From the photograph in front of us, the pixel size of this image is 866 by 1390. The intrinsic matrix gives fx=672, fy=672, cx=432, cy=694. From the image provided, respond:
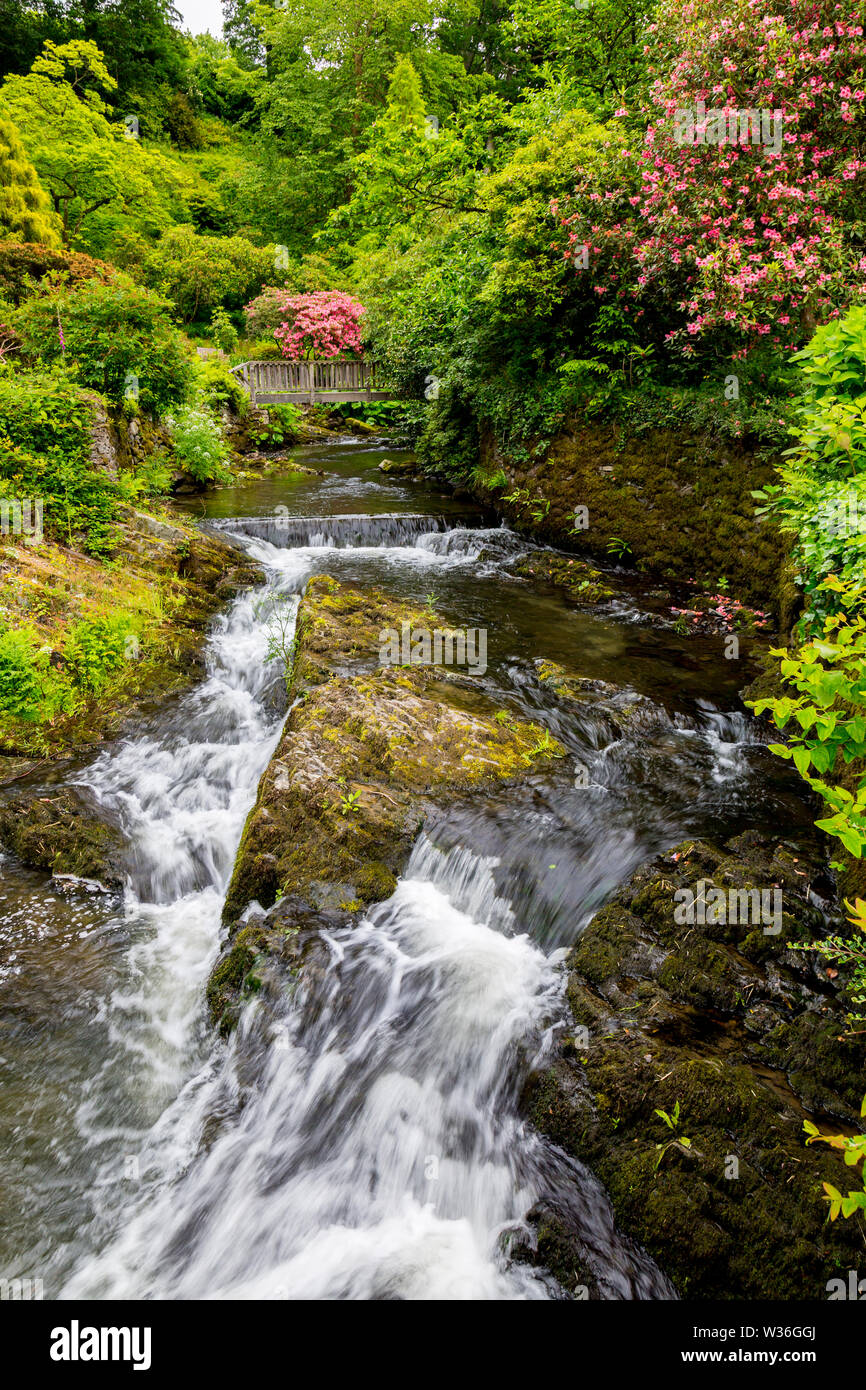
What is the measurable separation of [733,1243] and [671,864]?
1984 millimetres

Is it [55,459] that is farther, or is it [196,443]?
[196,443]

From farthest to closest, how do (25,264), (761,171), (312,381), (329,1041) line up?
(312,381) < (25,264) < (761,171) < (329,1041)

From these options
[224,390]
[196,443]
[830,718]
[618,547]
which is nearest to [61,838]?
[830,718]

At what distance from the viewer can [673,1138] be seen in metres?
2.84

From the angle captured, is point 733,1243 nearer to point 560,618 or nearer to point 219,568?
point 560,618

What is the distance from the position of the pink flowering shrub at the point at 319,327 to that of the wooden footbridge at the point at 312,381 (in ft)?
3.00

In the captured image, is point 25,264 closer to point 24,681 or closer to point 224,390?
point 224,390

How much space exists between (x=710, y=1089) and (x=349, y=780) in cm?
300

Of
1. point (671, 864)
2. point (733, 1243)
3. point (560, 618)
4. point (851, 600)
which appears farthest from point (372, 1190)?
point (560, 618)

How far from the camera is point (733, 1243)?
8.40 feet

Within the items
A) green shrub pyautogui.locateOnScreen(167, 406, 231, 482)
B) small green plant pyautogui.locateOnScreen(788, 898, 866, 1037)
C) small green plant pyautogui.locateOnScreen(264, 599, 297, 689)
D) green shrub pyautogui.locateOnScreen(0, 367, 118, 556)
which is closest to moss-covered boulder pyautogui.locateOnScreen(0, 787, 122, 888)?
small green plant pyautogui.locateOnScreen(264, 599, 297, 689)

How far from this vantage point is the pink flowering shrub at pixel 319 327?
23766 millimetres

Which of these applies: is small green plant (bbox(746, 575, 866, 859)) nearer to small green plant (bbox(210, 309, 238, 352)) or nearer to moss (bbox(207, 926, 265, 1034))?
moss (bbox(207, 926, 265, 1034))

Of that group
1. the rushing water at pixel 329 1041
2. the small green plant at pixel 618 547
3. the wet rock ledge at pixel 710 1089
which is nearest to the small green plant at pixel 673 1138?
the wet rock ledge at pixel 710 1089
